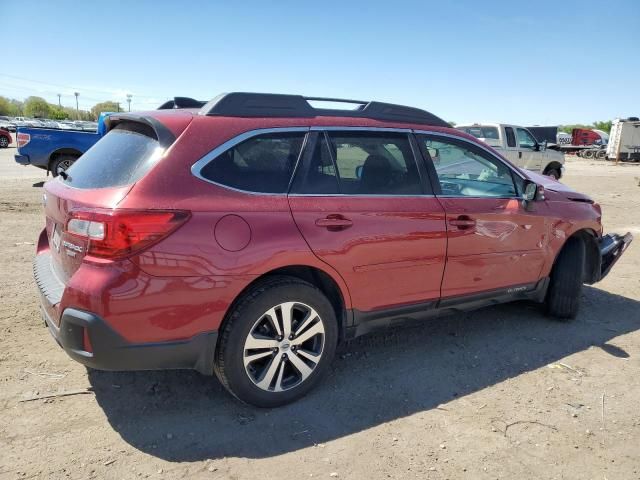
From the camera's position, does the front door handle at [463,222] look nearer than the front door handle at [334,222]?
No

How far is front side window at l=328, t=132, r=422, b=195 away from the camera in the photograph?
130 inches

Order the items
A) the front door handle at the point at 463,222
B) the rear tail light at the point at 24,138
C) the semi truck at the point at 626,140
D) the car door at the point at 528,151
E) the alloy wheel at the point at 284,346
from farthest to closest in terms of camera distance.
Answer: the semi truck at the point at 626,140 → the car door at the point at 528,151 → the rear tail light at the point at 24,138 → the front door handle at the point at 463,222 → the alloy wheel at the point at 284,346

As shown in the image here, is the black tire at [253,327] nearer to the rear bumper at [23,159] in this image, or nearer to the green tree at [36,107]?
the rear bumper at [23,159]

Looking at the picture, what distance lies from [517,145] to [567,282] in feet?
36.9

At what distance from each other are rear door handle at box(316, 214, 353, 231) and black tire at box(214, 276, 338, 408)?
1.21 feet

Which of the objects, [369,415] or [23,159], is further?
[23,159]

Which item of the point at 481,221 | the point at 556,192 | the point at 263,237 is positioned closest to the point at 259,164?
the point at 263,237

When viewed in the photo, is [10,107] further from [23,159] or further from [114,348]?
[114,348]

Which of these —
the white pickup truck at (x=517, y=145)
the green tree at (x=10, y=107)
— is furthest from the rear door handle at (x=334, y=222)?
the green tree at (x=10, y=107)

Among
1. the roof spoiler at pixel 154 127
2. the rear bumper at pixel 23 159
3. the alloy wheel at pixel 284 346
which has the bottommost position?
the alloy wheel at pixel 284 346

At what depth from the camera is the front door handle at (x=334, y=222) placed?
3040 mm

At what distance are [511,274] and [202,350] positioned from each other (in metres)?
2.65

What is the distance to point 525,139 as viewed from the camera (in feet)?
50.0

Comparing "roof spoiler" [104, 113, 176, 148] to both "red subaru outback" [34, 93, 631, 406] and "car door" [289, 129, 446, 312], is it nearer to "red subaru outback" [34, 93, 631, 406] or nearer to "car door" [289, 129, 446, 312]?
"red subaru outback" [34, 93, 631, 406]
